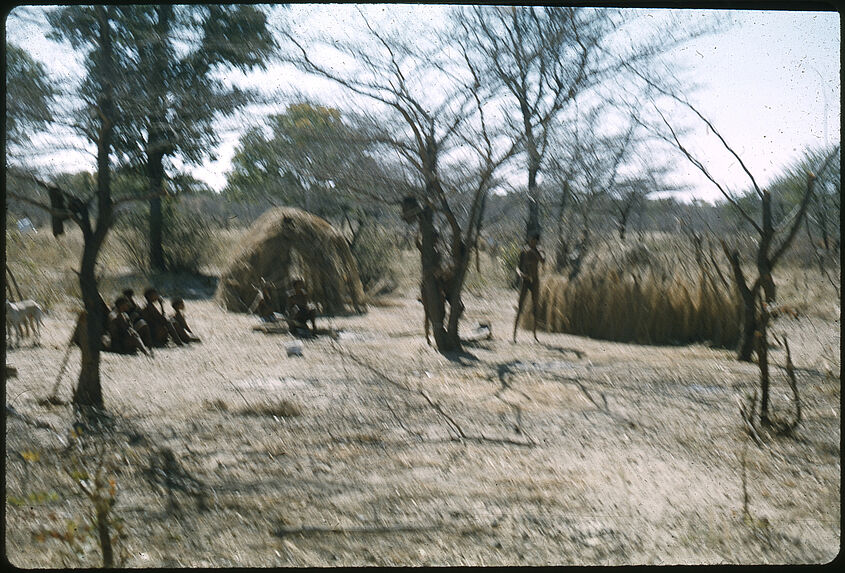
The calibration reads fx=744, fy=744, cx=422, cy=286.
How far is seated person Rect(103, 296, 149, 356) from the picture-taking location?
5441mm

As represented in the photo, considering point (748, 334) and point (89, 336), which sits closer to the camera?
point (89, 336)

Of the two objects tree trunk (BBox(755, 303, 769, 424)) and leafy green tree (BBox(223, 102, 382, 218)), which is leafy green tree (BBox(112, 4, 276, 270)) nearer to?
leafy green tree (BBox(223, 102, 382, 218))

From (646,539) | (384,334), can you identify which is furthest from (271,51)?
(646,539)

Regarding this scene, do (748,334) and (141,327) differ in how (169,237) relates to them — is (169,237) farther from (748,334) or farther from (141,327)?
(748,334)

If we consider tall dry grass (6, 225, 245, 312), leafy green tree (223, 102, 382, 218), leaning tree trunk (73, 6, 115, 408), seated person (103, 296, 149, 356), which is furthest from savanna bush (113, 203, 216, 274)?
leaning tree trunk (73, 6, 115, 408)

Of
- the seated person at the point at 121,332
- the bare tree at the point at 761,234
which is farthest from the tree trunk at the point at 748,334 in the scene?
the seated person at the point at 121,332

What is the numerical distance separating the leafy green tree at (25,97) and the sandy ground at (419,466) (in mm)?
1471

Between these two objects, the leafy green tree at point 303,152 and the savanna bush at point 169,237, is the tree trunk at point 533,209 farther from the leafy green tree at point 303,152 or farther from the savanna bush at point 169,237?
the savanna bush at point 169,237

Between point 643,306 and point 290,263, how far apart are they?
4.33 metres

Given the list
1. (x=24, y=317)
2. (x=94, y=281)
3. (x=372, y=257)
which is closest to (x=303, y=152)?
(x=24, y=317)

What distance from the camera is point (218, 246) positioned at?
8820 mm

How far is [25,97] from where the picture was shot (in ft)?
14.4

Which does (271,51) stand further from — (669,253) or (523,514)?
(669,253)

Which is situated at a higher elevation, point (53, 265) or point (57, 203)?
point (57, 203)
